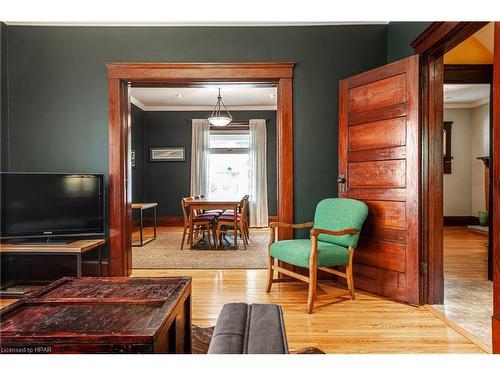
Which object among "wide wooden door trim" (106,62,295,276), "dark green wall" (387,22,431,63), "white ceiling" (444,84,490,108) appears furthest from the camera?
"white ceiling" (444,84,490,108)

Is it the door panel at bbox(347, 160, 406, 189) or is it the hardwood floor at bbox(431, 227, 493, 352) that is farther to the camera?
the door panel at bbox(347, 160, 406, 189)

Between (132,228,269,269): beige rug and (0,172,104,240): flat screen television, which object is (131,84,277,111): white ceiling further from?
(0,172,104,240): flat screen television

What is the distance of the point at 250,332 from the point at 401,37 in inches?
127

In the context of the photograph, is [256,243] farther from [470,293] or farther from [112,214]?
[470,293]

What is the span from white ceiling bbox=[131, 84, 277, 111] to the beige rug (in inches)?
108

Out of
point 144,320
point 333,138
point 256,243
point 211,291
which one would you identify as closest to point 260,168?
point 256,243

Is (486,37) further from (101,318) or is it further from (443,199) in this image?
(101,318)

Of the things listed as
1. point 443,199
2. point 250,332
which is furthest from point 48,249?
point 443,199

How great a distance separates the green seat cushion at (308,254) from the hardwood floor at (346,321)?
1.17 feet

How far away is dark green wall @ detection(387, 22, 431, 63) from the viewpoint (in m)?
2.79

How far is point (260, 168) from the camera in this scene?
7.43 m

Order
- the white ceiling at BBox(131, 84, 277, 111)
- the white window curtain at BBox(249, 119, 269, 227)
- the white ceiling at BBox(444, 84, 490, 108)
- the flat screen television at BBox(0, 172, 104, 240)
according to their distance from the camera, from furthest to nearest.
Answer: the white window curtain at BBox(249, 119, 269, 227), the white ceiling at BBox(131, 84, 277, 111), the white ceiling at BBox(444, 84, 490, 108), the flat screen television at BBox(0, 172, 104, 240)

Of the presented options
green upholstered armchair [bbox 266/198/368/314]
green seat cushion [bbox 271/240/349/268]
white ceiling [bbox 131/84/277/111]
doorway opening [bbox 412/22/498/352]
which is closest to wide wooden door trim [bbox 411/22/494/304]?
doorway opening [bbox 412/22/498/352]

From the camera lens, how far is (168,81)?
133 inches
